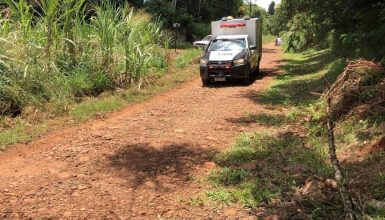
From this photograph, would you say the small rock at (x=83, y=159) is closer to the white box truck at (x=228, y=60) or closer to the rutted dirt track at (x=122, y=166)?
the rutted dirt track at (x=122, y=166)

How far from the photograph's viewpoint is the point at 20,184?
17.4ft

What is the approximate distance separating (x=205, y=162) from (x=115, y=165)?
125 cm

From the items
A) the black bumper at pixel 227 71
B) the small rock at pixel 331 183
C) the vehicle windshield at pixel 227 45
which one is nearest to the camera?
the small rock at pixel 331 183

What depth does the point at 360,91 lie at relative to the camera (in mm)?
6926

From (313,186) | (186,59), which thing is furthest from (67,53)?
(186,59)

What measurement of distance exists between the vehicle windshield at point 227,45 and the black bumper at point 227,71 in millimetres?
844

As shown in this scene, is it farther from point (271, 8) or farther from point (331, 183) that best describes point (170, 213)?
point (271, 8)

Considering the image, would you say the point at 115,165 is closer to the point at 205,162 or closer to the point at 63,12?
the point at 205,162

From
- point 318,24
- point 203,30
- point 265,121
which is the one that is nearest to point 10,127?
point 265,121

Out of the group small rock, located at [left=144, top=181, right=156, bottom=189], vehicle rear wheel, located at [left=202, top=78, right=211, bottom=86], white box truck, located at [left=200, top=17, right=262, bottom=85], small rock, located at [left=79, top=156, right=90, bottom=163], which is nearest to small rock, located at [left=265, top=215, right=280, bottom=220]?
small rock, located at [left=144, top=181, right=156, bottom=189]

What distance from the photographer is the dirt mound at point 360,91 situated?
6.23m

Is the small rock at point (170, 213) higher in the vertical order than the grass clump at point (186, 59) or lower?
higher

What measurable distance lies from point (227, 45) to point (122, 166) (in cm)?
902

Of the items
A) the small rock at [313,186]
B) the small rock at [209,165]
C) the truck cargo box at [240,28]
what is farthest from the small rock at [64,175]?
the truck cargo box at [240,28]
